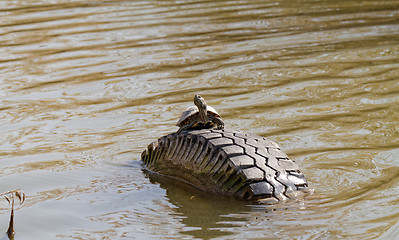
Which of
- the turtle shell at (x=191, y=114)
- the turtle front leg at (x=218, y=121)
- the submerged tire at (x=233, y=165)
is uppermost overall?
the turtle shell at (x=191, y=114)

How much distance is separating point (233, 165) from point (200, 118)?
2.52 feet

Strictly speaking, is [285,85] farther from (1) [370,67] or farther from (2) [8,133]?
(2) [8,133]

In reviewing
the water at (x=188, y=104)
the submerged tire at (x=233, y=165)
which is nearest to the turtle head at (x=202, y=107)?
the submerged tire at (x=233, y=165)

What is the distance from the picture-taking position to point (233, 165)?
3.77m

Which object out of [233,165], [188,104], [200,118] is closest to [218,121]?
[200,118]

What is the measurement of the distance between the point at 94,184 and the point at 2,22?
635 centimetres

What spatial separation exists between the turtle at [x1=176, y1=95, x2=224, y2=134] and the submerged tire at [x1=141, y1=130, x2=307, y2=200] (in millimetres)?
191

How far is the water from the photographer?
364 centimetres

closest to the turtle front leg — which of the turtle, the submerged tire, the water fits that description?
the turtle

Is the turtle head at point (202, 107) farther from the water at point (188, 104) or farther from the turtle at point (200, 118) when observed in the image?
the water at point (188, 104)

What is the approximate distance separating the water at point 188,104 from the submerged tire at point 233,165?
Result: 0.30 feet

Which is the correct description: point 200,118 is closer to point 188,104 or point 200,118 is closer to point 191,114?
point 191,114

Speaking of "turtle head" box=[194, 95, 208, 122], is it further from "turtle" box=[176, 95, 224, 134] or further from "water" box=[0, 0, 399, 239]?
"water" box=[0, 0, 399, 239]

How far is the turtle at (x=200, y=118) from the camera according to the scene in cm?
441
